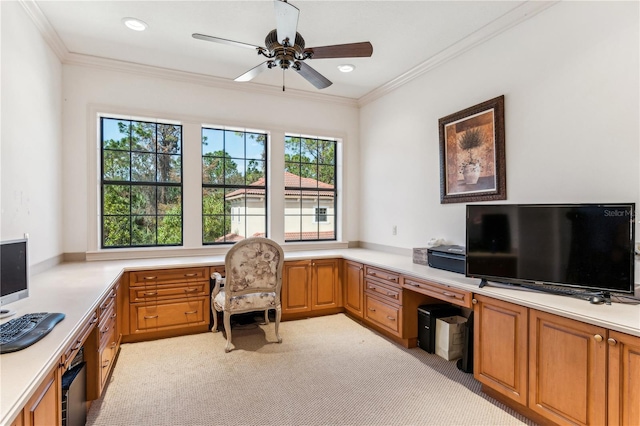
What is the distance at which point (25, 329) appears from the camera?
5.05ft

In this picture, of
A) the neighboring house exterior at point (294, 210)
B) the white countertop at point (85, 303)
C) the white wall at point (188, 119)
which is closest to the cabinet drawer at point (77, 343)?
the white countertop at point (85, 303)

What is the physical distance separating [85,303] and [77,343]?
1.32ft

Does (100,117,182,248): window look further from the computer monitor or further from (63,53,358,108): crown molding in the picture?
the computer monitor

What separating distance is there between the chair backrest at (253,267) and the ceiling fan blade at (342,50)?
1.74 metres

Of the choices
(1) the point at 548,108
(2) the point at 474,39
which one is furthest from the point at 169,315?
(2) the point at 474,39

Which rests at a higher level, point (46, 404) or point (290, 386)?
point (46, 404)

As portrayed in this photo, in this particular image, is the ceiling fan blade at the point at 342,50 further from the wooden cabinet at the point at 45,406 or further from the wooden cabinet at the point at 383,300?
the wooden cabinet at the point at 45,406

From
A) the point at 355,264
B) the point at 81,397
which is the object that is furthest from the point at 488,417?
the point at 81,397

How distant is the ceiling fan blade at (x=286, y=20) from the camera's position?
194 centimetres

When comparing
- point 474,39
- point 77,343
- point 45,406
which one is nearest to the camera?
point 45,406

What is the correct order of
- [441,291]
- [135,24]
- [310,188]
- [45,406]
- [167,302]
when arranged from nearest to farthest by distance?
[45,406] → [441,291] → [135,24] → [167,302] → [310,188]

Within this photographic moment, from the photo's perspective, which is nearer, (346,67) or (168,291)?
(168,291)

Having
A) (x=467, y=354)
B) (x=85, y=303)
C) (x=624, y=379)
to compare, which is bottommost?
(x=467, y=354)

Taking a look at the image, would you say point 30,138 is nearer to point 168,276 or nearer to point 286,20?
point 168,276
